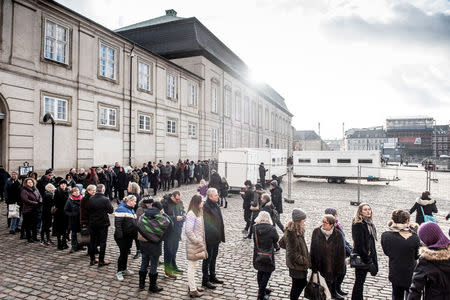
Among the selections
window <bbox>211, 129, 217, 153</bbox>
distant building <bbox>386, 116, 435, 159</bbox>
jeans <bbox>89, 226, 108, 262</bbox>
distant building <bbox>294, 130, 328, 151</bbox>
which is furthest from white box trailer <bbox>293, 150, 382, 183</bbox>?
distant building <bbox>386, 116, 435, 159</bbox>

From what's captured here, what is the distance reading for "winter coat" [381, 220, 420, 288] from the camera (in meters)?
3.88

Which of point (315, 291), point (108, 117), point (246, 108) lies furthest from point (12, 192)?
point (246, 108)

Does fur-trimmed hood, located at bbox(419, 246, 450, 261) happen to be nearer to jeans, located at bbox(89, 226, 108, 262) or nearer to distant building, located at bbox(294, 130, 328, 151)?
jeans, located at bbox(89, 226, 108, 262)

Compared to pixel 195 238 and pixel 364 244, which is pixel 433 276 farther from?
pixel 195 238

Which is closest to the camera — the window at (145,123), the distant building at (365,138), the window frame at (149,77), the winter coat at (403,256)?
the winter coat at (403,256)

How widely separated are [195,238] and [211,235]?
1.58 feet

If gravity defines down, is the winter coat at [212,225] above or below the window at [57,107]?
below

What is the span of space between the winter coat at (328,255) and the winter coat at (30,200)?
7606 millimetres

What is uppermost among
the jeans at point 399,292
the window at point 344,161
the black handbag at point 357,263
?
the window at point 344,161

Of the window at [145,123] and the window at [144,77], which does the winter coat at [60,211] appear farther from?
the window at [144,77]

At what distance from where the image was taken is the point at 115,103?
18844mm

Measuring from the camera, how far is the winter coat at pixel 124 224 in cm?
552

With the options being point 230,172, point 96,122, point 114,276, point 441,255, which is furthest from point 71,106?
point 441,255

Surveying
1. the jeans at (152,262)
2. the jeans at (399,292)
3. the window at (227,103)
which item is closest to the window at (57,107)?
the jeans at (152,262)
